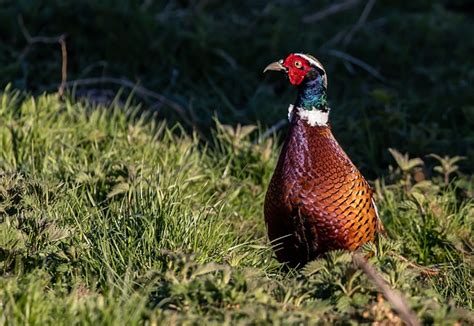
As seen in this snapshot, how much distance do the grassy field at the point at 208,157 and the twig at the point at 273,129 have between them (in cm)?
3

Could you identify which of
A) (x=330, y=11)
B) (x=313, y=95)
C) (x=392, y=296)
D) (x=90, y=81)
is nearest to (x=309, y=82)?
(x=313, y=95)

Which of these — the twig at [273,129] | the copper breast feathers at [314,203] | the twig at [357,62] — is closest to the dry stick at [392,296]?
the copper breast feathers at [314,203]

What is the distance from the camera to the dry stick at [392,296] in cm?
298

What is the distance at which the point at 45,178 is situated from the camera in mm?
4293

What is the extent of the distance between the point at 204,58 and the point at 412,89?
152 centimetres

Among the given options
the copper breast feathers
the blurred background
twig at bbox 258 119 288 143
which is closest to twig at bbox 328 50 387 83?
the blurred background

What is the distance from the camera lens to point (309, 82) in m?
4.24

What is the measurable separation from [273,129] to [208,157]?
485 mm

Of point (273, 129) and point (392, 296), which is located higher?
point (392, 296)

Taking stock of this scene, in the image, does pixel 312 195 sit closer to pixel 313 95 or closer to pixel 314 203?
pixel 314 203

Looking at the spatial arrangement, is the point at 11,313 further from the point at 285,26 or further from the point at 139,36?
the point at 285,26

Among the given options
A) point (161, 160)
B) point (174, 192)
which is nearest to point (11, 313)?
point (174, 192)

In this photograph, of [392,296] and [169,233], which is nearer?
[392,296]

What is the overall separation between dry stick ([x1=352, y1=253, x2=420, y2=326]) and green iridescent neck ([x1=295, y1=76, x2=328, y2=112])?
45.2 inches
